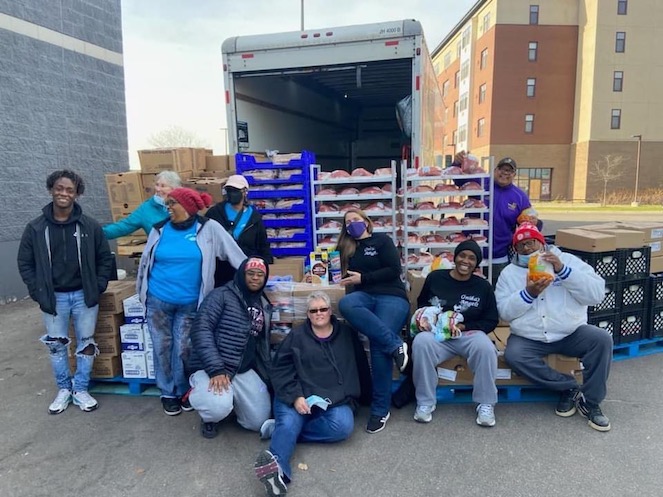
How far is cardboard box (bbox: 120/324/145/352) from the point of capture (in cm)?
397

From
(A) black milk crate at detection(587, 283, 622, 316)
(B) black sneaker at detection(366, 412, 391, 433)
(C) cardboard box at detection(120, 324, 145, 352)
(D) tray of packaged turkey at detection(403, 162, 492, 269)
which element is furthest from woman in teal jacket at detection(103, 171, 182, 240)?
(A) black milk crate at detection(587, 283, 622, 316)

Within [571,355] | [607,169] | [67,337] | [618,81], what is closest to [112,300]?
[67,337]

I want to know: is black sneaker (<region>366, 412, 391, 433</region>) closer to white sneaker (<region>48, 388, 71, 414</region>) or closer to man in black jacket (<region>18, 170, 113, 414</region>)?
man in black jacket (<region>18, 170, 113, 414</region>)

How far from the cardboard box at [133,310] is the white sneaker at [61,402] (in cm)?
71

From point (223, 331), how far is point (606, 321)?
3422 millimetres

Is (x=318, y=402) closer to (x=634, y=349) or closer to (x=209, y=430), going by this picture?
(x=209, y=430)

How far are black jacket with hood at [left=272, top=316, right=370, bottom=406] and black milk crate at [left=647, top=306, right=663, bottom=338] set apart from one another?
10.0ft

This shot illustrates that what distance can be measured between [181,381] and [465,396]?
2.20 m

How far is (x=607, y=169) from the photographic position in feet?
104

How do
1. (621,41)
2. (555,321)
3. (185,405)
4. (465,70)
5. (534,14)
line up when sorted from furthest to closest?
(465,70), (534,14), (621,41), (185,405), (555,321)

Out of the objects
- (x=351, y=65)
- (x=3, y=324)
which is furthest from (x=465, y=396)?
(x=3, y=324)

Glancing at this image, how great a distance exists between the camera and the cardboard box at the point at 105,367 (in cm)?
400

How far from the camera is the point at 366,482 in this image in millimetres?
2779

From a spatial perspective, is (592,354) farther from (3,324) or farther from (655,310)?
(3,324)
